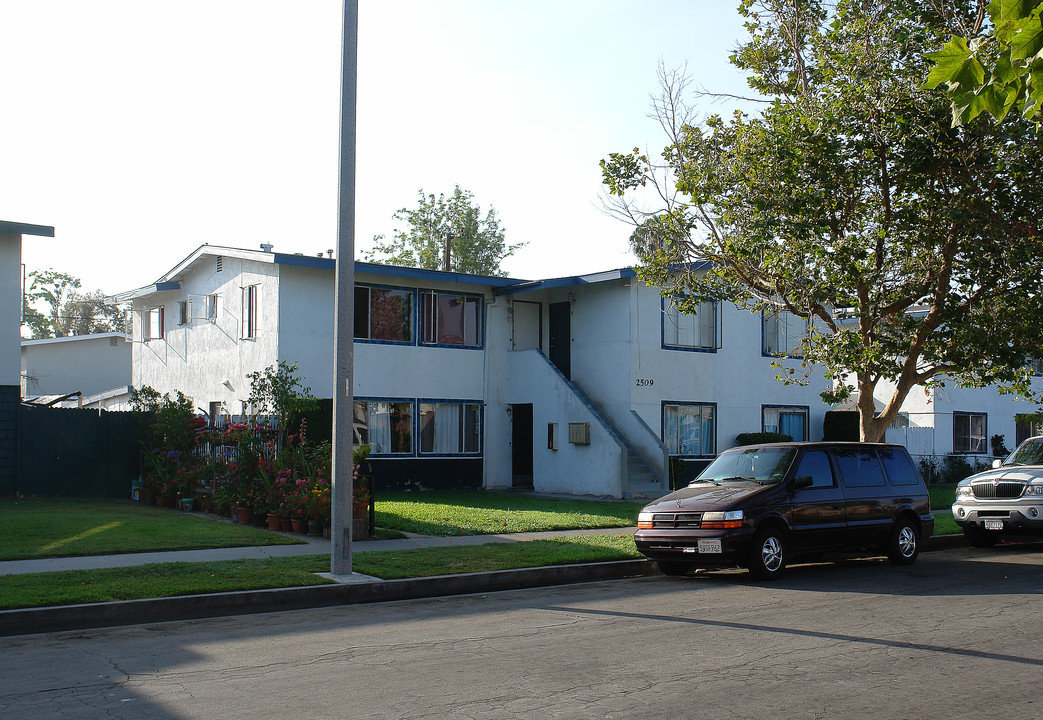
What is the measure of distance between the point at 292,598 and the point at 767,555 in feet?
18.5

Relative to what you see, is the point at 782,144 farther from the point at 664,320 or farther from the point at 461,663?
the point at 664,320

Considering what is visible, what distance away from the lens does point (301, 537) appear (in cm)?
1480

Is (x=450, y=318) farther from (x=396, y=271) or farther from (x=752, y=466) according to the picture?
(x=752, y=466)

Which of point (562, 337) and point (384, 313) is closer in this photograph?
point (384, 313)

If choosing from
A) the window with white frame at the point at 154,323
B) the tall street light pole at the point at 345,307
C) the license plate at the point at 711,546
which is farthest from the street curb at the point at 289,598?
the window with white frame at the point at 154,323

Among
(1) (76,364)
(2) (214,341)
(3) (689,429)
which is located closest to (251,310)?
(2) (214,341)

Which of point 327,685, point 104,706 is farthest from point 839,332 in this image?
point 104,706

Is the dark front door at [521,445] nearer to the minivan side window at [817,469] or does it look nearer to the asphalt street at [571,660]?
the minivan side window at [817,469]

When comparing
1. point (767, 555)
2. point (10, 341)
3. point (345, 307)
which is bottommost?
point (767, 555)

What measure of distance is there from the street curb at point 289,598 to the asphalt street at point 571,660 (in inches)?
10.6

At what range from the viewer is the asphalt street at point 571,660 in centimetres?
632

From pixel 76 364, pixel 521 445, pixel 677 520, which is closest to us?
pixel 677 520

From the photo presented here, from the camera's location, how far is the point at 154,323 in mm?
30125

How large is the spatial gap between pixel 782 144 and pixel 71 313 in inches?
2879
